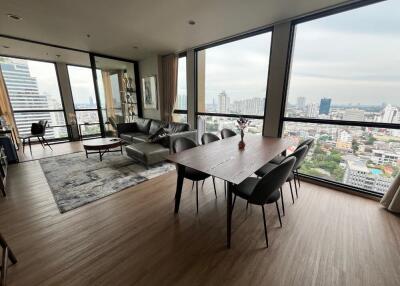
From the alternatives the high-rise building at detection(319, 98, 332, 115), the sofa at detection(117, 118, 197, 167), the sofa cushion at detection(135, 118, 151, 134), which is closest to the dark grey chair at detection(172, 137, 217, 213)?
the sofa at detection(117, 118, 197, 167)

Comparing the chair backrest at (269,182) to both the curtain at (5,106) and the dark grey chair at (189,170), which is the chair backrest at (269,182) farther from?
the curtain at (5,106)

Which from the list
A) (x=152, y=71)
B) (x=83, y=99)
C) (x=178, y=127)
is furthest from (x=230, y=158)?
(x=83, y=99)

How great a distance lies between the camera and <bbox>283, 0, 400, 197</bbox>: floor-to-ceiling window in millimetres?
2166

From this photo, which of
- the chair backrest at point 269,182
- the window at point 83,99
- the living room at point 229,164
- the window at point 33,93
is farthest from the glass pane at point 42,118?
the chair backrest at point 269,182

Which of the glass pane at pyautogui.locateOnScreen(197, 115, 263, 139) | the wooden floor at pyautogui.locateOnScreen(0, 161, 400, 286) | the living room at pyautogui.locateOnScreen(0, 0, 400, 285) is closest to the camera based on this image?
the wooden floor at pyautogui.locateOnScreen(0, 161, 400, 286)

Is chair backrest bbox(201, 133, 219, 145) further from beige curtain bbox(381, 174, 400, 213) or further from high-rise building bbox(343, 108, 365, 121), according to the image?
beige curtain bbox(381, 174, 400, 213)

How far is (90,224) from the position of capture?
1.92 m

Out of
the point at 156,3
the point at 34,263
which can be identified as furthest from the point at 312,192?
the point at 156,3

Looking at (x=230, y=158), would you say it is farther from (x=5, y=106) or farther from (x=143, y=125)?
(x=5, y=106)

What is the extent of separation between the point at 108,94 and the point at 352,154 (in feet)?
19.6

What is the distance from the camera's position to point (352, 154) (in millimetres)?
2551

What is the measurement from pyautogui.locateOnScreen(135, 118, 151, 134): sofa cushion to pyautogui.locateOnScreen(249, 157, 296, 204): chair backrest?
13.4 ft

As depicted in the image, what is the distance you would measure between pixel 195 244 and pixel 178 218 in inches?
17.2

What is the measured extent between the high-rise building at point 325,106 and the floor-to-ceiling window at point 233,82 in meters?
0.93
